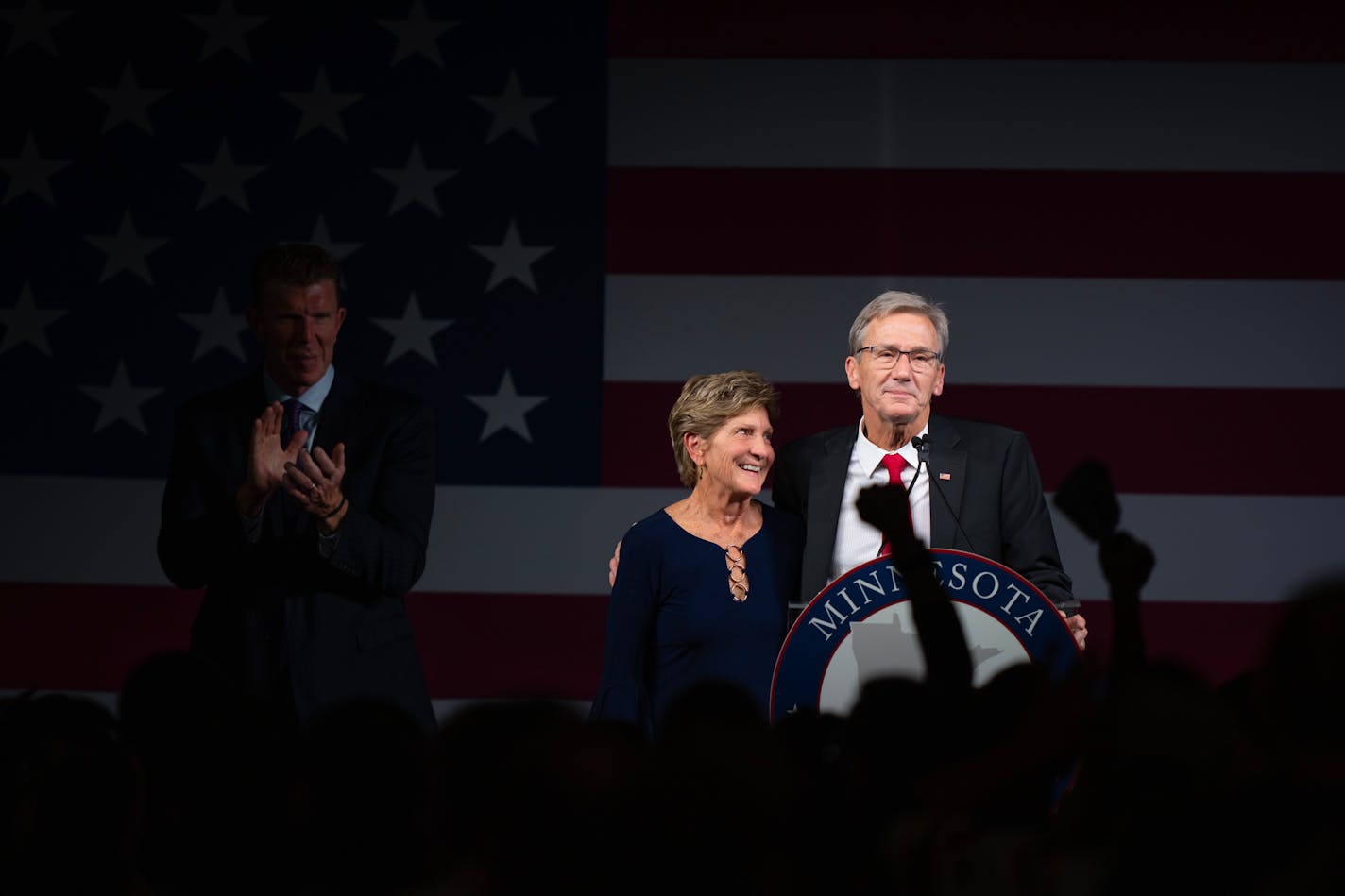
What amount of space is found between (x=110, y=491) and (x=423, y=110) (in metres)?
1.43

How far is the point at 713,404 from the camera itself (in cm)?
286

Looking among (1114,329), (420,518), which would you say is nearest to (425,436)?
(420,518)

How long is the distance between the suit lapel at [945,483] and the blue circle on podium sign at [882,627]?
35 cm

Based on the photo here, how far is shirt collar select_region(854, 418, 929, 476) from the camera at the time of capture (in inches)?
110

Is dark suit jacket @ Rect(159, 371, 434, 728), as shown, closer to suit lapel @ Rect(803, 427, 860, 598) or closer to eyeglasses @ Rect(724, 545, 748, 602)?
eyeglasses @ Rect(724, 545, 748, 602)

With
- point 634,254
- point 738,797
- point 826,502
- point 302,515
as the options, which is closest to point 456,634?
point 634,254

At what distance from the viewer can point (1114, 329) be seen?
13.3 feet

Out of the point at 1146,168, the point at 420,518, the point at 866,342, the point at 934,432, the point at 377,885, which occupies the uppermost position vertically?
the point at 1146,168

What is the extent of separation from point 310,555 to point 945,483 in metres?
1.21

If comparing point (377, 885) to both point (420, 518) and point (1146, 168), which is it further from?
point (1146, 168)

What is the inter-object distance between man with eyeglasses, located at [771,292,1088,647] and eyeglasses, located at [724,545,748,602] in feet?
0.37

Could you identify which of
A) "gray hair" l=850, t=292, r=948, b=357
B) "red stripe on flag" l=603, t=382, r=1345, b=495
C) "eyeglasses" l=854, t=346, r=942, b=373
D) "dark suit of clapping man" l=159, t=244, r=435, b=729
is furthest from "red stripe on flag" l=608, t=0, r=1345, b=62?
"dark suit of clapping man" l=159, t=244, r=435, b=729

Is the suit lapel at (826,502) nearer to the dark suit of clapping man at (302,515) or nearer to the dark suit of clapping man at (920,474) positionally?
the dark suit of clapping man at (920,474)

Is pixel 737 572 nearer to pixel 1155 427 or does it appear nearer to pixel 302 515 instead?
pixel 302 515
